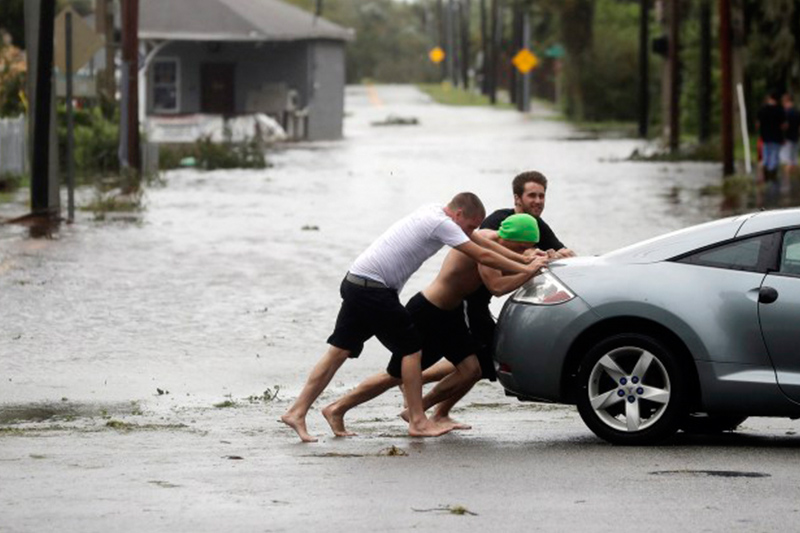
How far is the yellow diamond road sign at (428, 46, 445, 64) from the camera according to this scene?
159750mm

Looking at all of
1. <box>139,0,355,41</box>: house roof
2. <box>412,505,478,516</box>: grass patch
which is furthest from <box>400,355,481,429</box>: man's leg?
<box>139,0,355,41</box>: house roof

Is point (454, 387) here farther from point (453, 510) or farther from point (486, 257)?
point (453, 510)

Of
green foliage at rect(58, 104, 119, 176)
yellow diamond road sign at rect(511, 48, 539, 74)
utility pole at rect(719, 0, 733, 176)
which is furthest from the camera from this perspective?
yellow diamond road sign at rect(511, 48, 539, 74)

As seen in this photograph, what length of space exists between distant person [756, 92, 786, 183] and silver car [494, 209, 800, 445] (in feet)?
80.0

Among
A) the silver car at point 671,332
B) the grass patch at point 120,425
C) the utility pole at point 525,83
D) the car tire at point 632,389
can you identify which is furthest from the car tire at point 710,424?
the utility pole at point 525,83

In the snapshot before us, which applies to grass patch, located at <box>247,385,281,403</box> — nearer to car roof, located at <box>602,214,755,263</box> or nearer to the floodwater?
the floodwater

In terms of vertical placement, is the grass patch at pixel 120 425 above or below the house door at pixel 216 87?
below

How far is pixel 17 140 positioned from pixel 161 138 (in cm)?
1773

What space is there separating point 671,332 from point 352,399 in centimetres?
198

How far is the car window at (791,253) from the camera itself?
10.5m

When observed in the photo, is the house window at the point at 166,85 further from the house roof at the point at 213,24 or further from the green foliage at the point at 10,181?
Result: the green foliage at the point at 10,181

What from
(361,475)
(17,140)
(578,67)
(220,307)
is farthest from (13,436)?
(578,67)

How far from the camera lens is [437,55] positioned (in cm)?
15975

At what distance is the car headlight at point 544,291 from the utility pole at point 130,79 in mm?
25485
